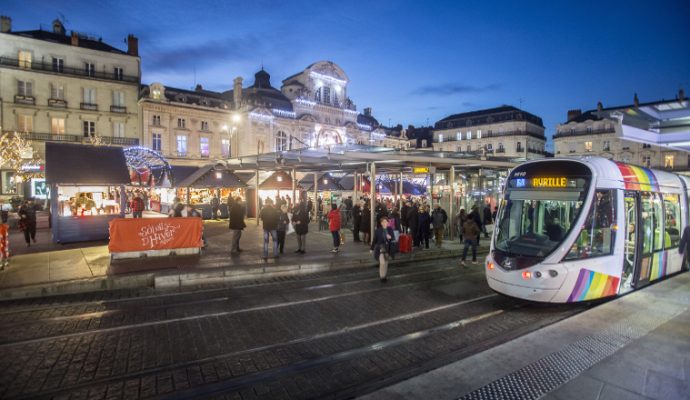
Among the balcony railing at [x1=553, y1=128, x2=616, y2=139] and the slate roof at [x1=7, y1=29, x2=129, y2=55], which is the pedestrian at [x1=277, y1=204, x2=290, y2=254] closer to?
the slate roof at [x1=7, y1=29, x2=129, y2=55]

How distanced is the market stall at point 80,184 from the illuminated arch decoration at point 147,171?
6.47 m

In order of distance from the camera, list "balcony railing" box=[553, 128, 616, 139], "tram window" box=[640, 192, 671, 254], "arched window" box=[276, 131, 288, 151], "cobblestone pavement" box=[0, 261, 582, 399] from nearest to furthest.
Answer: "cobblestone pavement" box=[0, 261, 582, 399] < "tram window" box=[640, 192, 671, 254] < "arched window" box=[276, 131, 288, 151] < "balcony railing" box=[553, 128, 616, 139]

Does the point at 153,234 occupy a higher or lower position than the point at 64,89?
lower

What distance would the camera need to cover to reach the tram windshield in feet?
24.0

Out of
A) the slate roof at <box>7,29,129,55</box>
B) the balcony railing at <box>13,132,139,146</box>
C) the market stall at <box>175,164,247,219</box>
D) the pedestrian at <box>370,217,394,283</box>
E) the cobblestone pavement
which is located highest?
the slate roof at <box>7,29,129,55</box>

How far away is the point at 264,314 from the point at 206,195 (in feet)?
78.0

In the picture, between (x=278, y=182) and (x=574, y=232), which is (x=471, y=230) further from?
(x=278, y=182)

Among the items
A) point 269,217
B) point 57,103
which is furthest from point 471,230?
point 57,103

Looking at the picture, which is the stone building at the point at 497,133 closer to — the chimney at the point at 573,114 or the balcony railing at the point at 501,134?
the balcony railing at the point at 501,134

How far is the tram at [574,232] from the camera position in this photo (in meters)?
7.02

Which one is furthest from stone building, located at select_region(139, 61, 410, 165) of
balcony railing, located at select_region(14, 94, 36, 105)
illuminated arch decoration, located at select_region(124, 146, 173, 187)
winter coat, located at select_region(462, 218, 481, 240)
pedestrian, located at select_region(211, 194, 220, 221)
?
winter coat, located at select_region(462, 218, 481, 240)

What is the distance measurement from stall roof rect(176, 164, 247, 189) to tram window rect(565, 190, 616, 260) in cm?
2151

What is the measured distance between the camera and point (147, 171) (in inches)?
1075

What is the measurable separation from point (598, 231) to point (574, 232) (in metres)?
0.69
